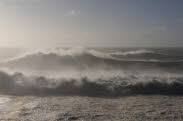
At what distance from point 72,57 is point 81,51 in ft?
8.83

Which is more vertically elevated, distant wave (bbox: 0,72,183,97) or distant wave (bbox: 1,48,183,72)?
distant wave (bbox: 1,48,183,72)

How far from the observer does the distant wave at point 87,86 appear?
1363cm

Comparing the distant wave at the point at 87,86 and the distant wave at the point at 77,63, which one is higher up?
the distant wave at the point at 77,63

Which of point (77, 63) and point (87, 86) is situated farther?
point (77, 63)

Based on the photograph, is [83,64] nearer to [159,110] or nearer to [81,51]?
[81,51]

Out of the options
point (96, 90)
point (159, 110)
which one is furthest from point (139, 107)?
point (96, 90)

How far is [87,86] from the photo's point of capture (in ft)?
48.8

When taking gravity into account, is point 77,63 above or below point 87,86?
above

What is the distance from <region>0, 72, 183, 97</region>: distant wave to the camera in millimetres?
13633

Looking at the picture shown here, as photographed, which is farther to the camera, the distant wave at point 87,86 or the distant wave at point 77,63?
the distant wave at point 77,63

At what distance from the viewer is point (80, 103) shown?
11.2 meters

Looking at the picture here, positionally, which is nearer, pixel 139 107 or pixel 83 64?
pixel 139 107

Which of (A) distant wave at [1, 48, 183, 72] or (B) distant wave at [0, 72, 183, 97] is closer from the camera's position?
(B) distant wave at [0, 72, 183, 97]

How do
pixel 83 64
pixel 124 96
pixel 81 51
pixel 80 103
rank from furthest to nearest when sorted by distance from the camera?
pixel 81 51 → pixel 83 64 → pixel 124 96 → pixel 80 103
